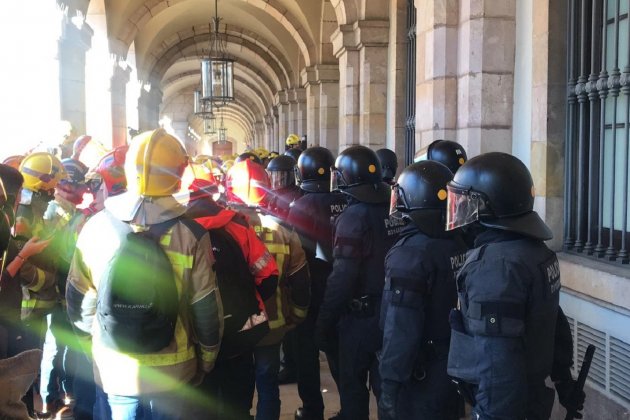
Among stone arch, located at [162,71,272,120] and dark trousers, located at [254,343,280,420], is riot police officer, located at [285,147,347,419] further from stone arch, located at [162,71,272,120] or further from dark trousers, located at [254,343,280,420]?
stone arch, located at [162,71,272,120]

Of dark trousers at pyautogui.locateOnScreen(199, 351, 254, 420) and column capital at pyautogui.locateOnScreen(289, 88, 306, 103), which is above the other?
column capital at pyautogui.locateOnScreen(289, 88, 306, 103)

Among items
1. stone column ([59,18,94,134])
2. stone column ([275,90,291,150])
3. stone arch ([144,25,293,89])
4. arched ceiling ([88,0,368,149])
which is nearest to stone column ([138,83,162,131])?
arched ceiling ([88,0,368,149])

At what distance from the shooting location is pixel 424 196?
114 inches

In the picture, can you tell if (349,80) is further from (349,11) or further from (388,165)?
(388,165)

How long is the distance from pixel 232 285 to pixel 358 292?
0.91 m

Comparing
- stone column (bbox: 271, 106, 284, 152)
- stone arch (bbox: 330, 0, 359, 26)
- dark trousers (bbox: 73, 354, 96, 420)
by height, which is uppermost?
stone arch (bbox: 330, 0, 359, 26)

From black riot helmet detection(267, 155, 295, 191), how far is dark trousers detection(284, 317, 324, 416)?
3.74 ft

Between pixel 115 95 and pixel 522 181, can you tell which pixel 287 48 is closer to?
pixel 115 95

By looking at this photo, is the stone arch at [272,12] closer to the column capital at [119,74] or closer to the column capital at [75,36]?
the column capital at [119,74]

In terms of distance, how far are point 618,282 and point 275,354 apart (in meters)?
1.86

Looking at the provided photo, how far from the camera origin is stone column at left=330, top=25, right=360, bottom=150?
8.90 metres

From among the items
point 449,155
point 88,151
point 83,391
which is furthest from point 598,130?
point 88,151

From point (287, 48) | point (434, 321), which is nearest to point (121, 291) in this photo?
point (434, 321)

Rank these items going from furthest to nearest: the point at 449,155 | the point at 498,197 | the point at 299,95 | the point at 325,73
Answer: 1. the point at 299,95
2. the point at 325,73
3. the point at 449,155
4. the point at 498,197
